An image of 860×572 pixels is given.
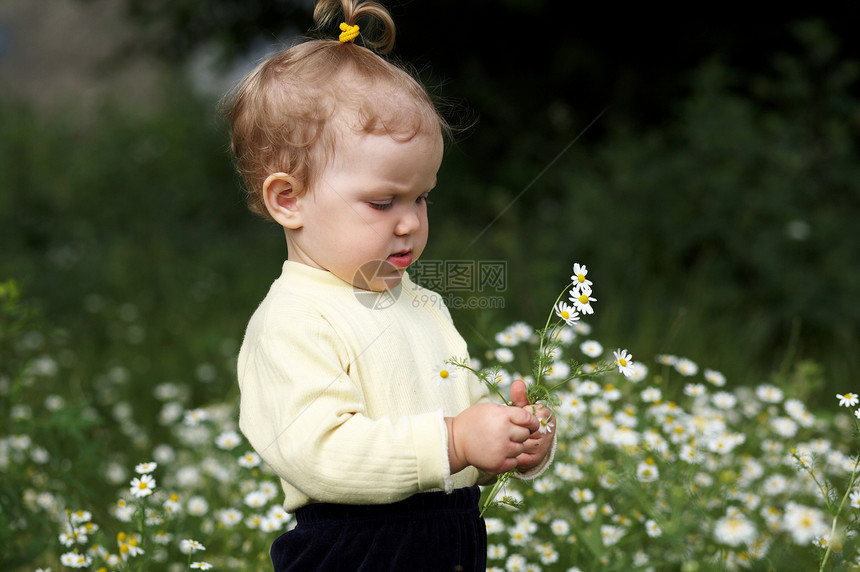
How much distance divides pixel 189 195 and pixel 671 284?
3678 mm

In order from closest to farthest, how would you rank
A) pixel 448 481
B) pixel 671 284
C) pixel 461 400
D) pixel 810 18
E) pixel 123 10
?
pixel 448 481 < pixel 461 400 < pixel 671 284 < pixel 810 18 < pixel 123 10

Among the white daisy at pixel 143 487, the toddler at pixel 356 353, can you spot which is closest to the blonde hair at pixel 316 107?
the toddler at pixel 356 353

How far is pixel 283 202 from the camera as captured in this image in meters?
1.66

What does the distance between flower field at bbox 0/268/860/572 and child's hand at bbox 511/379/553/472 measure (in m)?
0.14

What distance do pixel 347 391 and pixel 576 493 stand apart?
0.97 m

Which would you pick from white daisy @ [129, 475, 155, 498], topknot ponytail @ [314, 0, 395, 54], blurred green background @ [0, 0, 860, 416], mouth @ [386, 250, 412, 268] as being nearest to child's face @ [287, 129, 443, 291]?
mouth @ [386, 250, 412, 268]

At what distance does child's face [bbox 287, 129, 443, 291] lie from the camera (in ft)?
5.14

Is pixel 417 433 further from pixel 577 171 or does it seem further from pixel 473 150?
pixel 473 150

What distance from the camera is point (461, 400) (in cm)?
170

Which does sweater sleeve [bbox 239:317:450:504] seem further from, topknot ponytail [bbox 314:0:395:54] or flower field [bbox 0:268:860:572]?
topknot ponytail [bbox 314:0:395:54]

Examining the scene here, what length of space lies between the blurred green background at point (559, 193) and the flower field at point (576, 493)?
745 millimetres

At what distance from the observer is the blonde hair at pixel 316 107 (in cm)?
158

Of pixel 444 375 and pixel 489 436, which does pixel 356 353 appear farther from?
pixel 489 436

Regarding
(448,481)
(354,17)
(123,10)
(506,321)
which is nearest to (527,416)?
(448,481)
